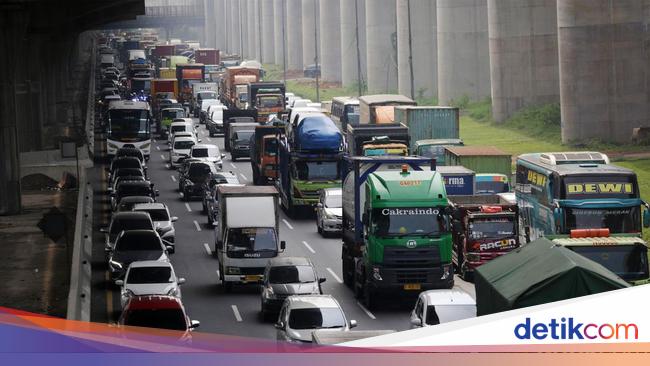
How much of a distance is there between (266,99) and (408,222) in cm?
6166

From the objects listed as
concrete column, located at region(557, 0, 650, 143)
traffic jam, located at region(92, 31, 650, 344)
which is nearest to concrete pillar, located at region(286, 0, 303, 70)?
concrete column, located at region(557, 0, 650, 143)

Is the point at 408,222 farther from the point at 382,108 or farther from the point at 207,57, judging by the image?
the point at 207,57

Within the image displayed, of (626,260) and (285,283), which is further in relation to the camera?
(285,283)

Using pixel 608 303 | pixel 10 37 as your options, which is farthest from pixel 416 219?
pixel 10 37

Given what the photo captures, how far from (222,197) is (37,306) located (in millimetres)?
7241

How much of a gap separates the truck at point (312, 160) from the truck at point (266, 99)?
38050 millimetres

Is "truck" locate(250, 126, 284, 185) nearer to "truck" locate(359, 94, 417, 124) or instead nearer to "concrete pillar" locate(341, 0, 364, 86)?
"truck" locate(359, 94, 417, 124)

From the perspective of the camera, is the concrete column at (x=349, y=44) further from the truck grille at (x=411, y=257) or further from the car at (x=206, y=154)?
the truck grille at (x=411, y=257)

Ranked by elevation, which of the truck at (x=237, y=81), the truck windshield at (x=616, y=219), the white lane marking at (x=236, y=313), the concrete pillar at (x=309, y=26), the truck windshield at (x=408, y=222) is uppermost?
the concrete pillar at (x=309, y=26)

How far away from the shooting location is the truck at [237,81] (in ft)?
357

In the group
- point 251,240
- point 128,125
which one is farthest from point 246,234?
point 128,125

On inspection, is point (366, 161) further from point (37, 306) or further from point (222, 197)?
point (37, 306)

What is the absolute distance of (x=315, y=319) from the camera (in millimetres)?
29641

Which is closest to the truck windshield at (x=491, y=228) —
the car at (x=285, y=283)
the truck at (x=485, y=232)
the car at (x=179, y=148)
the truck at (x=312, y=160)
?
the truck at (x=485, y=232)
